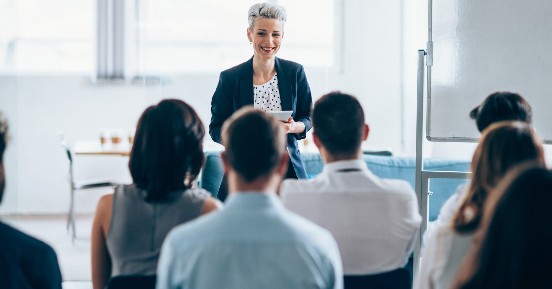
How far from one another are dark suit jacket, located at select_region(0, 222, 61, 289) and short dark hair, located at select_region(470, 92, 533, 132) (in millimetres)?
1268

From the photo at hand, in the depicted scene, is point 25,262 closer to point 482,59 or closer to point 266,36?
point 266,36

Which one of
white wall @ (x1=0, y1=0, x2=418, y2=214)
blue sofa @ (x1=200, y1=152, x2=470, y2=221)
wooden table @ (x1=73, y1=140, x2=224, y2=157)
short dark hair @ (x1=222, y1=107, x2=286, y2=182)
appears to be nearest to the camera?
short dark hair @ (x1=222, y1=107, x2=286, y2=182)

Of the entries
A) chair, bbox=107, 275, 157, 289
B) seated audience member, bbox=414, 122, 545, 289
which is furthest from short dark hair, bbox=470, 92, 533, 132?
chair, bbox=107, 275, 157, 289

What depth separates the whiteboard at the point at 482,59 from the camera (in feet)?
9.50

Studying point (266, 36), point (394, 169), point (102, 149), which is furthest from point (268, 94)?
point (102, 149)

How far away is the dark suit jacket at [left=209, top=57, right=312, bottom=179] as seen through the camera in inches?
115

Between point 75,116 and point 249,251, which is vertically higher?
point 75,116

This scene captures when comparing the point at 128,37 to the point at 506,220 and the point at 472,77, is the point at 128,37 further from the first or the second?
the point at 506,220

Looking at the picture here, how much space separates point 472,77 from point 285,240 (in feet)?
5.66

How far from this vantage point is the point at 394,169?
180 inches

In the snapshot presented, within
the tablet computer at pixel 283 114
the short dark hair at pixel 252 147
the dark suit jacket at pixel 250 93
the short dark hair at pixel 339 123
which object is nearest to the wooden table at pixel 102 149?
the dark suit jacket at pixel 250 93

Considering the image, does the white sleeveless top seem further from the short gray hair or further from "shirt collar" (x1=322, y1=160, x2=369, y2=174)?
→ "shirt collar" (x1=322, y1=160, x2=369, y2=174)

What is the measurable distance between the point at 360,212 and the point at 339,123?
0.26m

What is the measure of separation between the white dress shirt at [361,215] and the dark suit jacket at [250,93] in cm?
94
